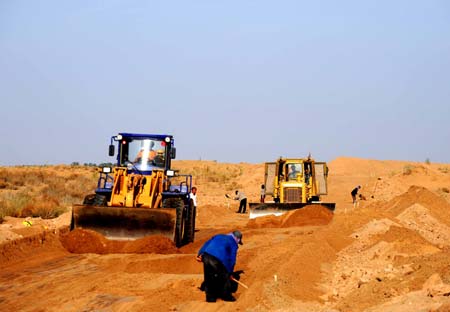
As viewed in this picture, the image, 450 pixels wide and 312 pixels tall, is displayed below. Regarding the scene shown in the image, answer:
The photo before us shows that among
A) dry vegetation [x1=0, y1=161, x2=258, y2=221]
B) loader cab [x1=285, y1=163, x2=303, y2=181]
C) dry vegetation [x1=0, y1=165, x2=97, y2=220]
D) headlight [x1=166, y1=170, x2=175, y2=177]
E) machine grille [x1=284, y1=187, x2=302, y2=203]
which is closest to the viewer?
headlight [x1=166, y1=170, x2=175, y2=177]

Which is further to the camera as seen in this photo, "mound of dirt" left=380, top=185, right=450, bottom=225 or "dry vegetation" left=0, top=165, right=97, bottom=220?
"dry vegetation" left=0, top=165, right=97, bottom=220

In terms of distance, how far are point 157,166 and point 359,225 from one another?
6144 mm

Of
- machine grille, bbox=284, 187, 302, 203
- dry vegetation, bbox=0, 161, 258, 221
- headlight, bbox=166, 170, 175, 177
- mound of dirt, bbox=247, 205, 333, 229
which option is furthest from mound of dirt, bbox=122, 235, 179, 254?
dry vegetation, bbox=0, 161, 258, 221

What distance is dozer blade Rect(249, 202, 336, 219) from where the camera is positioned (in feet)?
80.2

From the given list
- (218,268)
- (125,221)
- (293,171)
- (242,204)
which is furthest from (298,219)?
(218,268)

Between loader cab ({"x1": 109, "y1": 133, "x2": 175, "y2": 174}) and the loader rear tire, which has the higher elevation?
loader cab ({"x1": 109, "y1": 133, "x2": 175, "y2": 174})

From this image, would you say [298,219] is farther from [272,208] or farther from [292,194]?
[292,194]

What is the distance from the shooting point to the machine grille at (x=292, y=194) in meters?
26.5

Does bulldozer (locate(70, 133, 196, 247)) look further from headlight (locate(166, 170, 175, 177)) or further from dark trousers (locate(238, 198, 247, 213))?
dark trousers (locate(238, 198, 247, 213))

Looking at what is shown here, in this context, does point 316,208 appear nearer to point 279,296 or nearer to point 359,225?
point 359,225

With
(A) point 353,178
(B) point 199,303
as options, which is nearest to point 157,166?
(B) point 199,303

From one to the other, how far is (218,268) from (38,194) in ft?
95.6

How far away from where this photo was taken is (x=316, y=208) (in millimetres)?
23766

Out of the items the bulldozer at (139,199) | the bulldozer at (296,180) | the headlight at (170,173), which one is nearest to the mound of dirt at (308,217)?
the bulldozer at (296,180)
